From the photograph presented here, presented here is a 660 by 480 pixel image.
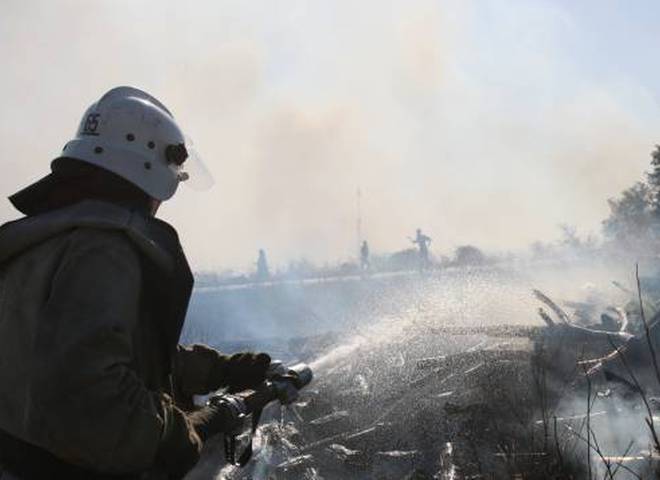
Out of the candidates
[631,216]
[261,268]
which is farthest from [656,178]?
[261,268]

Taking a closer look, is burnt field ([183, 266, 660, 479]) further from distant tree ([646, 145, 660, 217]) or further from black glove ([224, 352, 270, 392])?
distant tree ([646, 145, 660, 217])

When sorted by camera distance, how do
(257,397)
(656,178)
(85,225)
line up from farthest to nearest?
(656,178) → (257,397) → (85,225)

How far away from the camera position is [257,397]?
94.8 inches

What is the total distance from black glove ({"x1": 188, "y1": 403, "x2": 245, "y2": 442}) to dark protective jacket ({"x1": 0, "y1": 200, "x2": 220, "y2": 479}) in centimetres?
13

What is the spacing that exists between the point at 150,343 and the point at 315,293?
3275cm

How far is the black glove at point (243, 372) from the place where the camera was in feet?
8.58

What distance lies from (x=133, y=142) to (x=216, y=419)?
3.43 ft

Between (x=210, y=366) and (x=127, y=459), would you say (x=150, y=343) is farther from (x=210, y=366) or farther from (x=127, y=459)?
(x=210, y=366)

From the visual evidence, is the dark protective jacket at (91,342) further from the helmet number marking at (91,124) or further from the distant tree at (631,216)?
the distant tree at (631,216)

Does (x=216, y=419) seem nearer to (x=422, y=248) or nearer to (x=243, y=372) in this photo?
(x=243, y=372)

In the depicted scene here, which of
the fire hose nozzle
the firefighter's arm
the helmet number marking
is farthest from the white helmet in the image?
the fire hose nozzle

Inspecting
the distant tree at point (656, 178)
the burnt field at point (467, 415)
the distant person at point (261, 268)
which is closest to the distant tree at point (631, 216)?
the distant tree at point (656, 178)

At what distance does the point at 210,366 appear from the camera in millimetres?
2574

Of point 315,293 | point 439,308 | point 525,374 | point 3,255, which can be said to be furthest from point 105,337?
point 315,293
